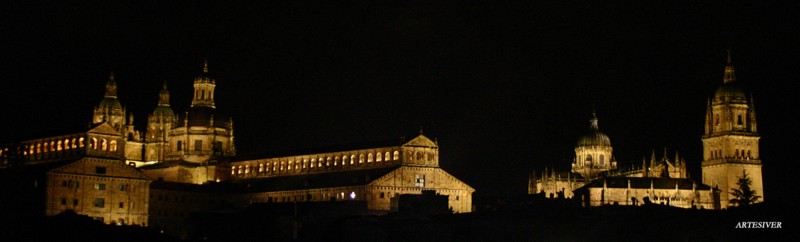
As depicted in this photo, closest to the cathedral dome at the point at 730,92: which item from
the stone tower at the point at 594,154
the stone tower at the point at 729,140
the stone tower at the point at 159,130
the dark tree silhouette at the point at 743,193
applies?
the stone tower at the point at 729,140

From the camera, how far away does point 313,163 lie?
153250mm

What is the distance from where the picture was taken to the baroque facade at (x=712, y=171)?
16012 cm

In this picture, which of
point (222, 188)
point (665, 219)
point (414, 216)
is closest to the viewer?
point (665, 219)

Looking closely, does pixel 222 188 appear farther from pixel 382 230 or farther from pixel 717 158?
pixel 717 158

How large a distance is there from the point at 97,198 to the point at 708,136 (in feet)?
245

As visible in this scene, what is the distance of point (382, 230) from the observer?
11756 centimetres

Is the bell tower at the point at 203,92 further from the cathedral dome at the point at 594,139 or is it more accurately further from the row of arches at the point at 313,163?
the cathedral dome at the point at 594,139

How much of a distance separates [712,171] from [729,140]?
14.2ft

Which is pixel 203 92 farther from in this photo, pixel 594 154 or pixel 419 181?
pixel 594 154

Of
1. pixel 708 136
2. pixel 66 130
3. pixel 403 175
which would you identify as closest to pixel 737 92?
pixel 708 136

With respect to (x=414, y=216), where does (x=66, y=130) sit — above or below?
above

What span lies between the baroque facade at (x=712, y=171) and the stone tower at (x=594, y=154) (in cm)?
1386

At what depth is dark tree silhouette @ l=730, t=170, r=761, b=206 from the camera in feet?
499

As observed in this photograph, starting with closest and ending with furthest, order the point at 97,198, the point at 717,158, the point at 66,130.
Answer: the point at 97,198 → the point at 66,130 → the point at 717,158
